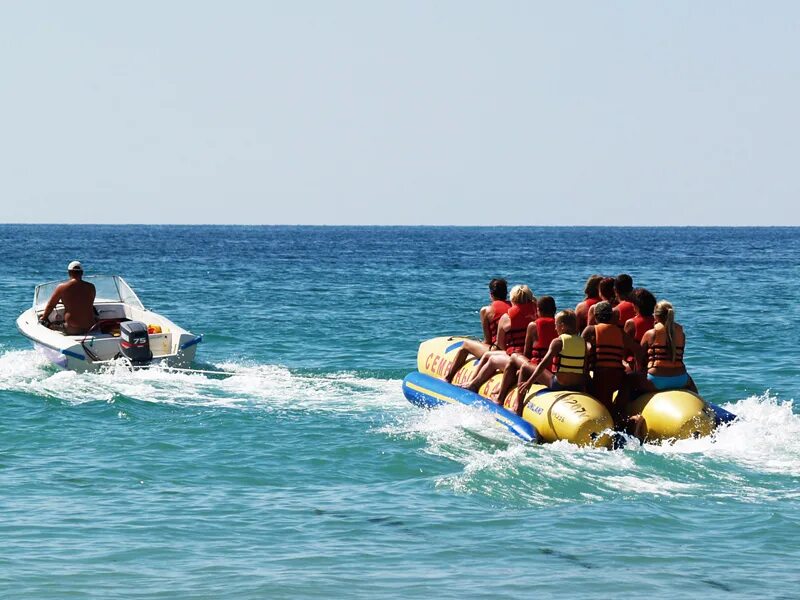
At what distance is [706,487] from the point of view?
1007 centimetres

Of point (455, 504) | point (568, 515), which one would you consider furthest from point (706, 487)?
point (455, 504)

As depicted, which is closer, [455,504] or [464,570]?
[464,570]

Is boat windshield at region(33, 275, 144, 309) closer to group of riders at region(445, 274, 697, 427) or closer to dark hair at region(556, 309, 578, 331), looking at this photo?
group of riders at region(445, 274, 697, 427)

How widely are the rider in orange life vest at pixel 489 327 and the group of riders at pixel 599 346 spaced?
0.59m

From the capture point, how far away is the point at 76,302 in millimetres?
16812

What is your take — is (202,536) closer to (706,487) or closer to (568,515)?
(568,515)

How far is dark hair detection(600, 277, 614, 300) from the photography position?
12405mm

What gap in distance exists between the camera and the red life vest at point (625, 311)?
1245 centimetres

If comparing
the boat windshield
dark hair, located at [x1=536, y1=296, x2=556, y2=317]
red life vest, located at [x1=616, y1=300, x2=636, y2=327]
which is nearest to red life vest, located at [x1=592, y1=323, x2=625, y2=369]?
dark hair, located at [x1=536, y1=296, x2=556, y2=317]

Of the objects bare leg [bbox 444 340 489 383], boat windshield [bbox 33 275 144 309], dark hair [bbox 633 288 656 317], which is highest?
dark hair [bbox 633 288 656 317]

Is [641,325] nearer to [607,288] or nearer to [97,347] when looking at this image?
[607,288]

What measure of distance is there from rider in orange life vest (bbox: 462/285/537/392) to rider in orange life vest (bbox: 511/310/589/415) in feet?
2.44

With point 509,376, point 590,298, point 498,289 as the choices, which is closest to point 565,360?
point 509,376

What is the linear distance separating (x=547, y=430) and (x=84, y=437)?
496 centimetres
